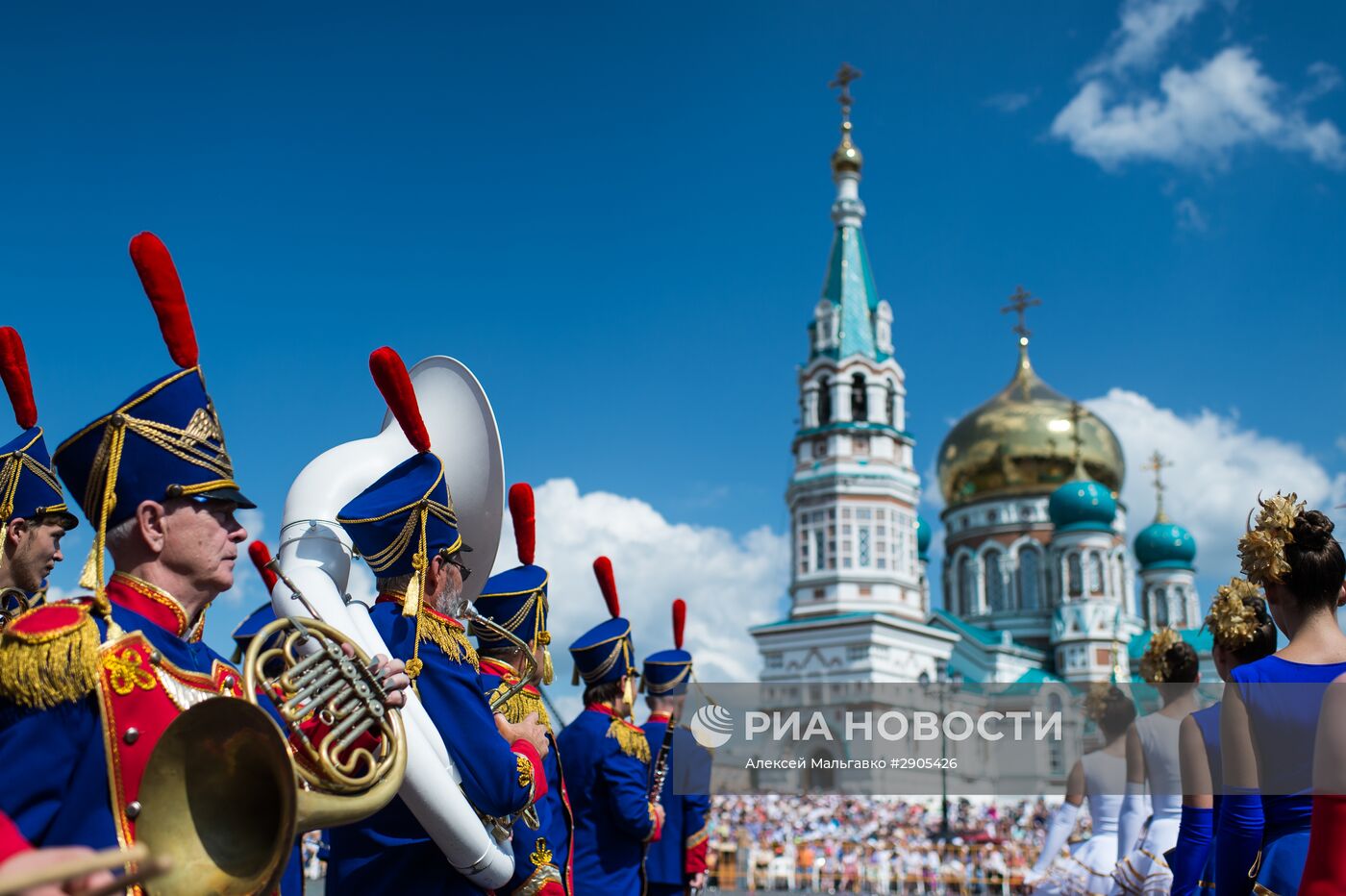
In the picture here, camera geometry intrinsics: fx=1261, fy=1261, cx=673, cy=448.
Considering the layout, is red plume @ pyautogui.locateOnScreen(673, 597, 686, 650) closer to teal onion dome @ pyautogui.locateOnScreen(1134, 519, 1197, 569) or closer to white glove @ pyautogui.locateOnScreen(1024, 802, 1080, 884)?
white glove @ pyautogui.locateOnScreen(1024, 802, 1080, 884)

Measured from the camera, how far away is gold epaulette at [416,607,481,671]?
3.83 meters

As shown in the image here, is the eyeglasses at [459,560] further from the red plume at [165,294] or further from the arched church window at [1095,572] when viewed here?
the arched church window at [1095,572]

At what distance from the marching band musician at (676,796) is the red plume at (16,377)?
475 cm

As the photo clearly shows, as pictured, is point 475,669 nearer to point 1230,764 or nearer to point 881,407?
point 1230,764

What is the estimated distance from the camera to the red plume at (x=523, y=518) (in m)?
5.35

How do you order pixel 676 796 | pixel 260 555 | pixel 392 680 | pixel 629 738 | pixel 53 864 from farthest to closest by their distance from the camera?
pixel 676 796
pixel 629 738
pixel 260 555
pixel 392 680
pixel 53 864

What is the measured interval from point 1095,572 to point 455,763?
175 feet

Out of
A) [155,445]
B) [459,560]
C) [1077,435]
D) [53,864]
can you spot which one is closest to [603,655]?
[459,560]

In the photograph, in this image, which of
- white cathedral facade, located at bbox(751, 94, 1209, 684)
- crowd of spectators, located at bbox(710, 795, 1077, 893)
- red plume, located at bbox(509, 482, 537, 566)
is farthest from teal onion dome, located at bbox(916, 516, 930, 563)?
red plume, located at bbox(509, 482, 537, 566)

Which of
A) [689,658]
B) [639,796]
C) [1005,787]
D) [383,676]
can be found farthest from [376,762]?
[1005,787]

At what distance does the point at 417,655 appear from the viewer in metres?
3.72

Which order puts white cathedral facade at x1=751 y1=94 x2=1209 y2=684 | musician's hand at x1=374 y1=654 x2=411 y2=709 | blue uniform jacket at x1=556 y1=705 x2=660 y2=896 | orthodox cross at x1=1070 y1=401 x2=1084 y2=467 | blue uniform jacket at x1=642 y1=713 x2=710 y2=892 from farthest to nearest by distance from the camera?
orthodox cross at x1=1070 y1=401 x2=1084 y2=467 → white cathedral facade at x1=751 y1=94 x2=1209 y2=684 → blue uniform jacket at x1=642 y1=713 x2=710 y2=892 → blue uniform jacket at x1=556 y1=705 x2=660 y2=896 → musician's hand at x1=374 y1=654 x2=411 y2=709

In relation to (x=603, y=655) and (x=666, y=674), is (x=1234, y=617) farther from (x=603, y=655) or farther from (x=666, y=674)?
(x=666, y=674)

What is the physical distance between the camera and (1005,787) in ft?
146
